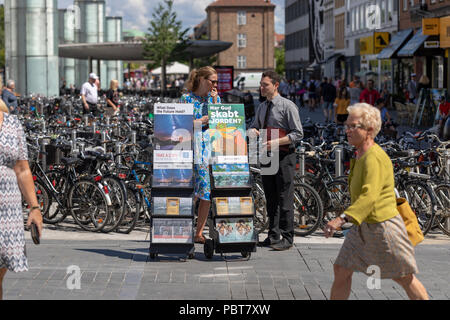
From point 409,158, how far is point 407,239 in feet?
19.7

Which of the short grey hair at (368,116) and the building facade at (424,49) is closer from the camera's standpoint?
the short grey hair at (368,116)

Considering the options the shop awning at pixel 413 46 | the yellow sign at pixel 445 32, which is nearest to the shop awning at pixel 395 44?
the shop awning at pixel 413 46

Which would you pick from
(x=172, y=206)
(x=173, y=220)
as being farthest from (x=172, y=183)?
(x=173, y=220)

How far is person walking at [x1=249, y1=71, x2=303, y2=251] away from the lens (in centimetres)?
958

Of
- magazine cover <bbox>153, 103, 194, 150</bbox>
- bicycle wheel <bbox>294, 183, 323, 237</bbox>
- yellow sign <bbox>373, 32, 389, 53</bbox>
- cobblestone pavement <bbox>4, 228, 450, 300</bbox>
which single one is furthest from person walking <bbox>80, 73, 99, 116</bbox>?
yellow sign <bbox>373, 32, 389, 53</bbox>

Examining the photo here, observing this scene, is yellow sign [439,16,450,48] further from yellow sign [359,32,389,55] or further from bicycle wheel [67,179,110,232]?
bicycle wheel [67,179,110,232]

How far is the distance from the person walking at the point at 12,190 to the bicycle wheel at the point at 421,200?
6064mm

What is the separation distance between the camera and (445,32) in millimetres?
32375

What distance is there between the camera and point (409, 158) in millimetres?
11625

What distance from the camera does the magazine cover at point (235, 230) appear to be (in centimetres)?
902

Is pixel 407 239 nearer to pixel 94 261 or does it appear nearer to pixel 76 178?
pixel 94 261

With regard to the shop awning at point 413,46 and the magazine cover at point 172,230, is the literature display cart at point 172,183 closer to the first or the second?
the magazine cover at point 172,230

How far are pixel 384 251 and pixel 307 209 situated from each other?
5.25 meters
